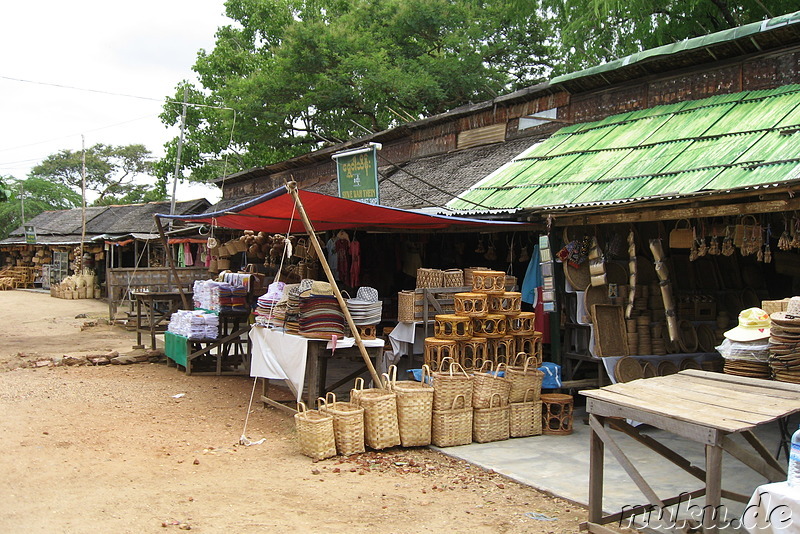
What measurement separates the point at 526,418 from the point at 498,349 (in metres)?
0.95

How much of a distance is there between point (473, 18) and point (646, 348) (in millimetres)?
16155

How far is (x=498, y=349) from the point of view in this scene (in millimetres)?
7711

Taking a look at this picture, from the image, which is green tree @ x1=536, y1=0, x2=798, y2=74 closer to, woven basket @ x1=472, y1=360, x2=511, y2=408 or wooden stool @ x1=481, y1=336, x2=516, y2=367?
wooden stool @ x1=481, y1=336, x2=516, y2=367

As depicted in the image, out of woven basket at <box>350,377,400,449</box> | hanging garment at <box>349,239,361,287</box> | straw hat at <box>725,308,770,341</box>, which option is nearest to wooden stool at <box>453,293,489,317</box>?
woven basket at <box>350,377,400,449</box>

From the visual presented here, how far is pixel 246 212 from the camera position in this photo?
8.59m

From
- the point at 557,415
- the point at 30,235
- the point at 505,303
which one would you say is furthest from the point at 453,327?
the point at 30,235

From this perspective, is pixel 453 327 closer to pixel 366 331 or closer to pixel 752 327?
pixel 366 331

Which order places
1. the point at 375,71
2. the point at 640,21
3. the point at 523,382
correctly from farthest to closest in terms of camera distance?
the point at 375,71 → the point at 640,21 → the point at 523,382

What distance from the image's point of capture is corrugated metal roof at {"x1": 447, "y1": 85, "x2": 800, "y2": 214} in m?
6.59

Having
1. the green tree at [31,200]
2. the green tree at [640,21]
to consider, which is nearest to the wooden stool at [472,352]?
the green tree at [640,21]

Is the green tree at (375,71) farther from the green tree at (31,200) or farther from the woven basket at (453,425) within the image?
the green tree at (31,200)

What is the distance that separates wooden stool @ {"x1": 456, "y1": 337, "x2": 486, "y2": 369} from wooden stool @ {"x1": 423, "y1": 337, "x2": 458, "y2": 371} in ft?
0.39

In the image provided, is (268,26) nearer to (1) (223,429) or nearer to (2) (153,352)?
(2) (153,352)

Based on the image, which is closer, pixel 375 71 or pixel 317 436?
pixel 317 436
